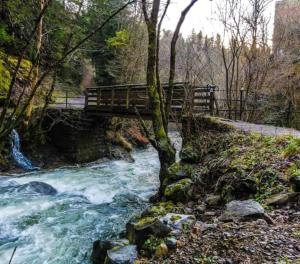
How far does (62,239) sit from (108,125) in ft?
33.2

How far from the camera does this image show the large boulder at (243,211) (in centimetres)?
359

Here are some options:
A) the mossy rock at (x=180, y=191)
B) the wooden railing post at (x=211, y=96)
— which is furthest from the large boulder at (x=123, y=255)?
the wooden railing post at (x=211, y=96)

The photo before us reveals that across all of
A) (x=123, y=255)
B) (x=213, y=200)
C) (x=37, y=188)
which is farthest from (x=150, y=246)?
(x=37, y=188)

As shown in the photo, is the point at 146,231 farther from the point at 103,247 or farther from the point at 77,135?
the point at 77,135

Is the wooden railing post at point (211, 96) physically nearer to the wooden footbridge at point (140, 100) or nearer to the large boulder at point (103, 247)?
the wooden footbridge at point (140, 100)

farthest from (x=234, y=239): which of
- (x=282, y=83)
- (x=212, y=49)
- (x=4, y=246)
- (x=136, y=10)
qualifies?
(x=136, y=10)

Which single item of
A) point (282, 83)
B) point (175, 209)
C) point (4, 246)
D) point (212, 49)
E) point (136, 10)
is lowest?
point (4, 246)

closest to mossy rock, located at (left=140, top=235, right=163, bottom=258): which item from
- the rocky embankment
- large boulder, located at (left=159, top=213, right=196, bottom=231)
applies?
the rocky embankment

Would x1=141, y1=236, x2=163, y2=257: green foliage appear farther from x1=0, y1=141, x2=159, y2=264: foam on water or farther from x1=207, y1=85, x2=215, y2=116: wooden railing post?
x1=207, y1=85, x2=215, y2=116: wooden railing post

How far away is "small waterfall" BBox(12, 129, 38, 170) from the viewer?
445 inches

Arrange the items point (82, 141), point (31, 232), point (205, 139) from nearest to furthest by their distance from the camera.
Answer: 1. point (31, 232)
2. point (205, 139)
3. point (82, 141)

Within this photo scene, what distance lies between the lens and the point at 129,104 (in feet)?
41.0

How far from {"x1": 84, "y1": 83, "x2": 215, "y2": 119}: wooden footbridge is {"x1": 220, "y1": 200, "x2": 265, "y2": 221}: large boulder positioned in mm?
4736

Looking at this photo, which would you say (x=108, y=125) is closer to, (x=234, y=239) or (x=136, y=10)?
(x=136, y=10)
